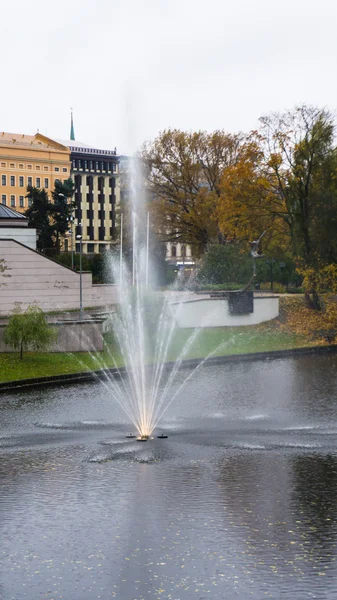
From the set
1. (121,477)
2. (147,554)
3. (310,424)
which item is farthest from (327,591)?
(310,424)

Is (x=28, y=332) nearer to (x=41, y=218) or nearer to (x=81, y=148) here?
(x=41, y=218)

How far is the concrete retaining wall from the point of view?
58844 mm

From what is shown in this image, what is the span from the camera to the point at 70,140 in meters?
166

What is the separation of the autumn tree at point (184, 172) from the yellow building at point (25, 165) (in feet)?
227

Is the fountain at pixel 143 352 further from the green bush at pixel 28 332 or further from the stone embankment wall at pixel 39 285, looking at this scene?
the green bush at pixel 28 332

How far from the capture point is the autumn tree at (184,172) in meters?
81.3

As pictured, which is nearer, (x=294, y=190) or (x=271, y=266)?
(x=294, y=190)

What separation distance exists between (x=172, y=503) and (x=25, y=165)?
445 ft

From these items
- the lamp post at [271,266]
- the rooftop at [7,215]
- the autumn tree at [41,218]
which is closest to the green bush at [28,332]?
the rooftop at [7,215]

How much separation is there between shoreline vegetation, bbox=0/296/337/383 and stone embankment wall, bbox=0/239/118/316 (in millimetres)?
5858

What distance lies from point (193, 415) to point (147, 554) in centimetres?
1482

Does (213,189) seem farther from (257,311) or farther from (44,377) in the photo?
(44,377)

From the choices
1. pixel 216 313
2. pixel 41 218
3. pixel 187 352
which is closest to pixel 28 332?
pixel 187 352

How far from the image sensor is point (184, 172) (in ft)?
267
